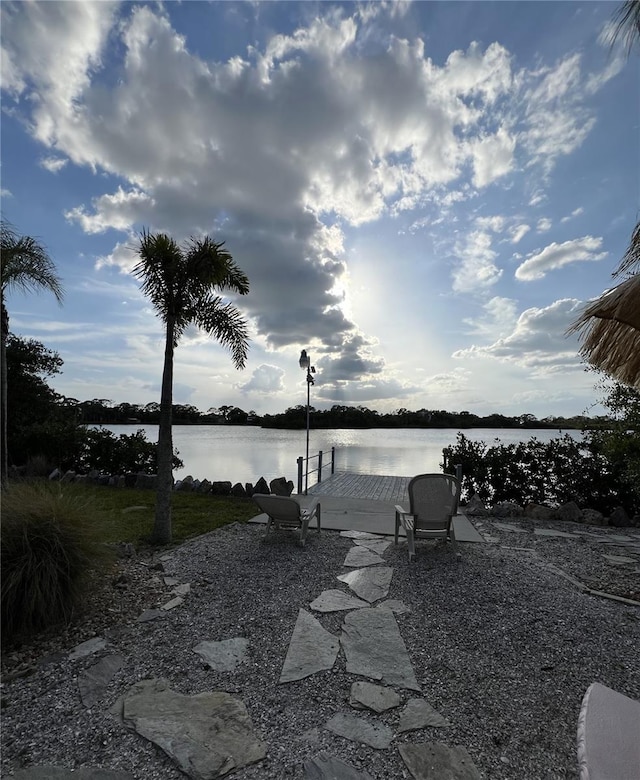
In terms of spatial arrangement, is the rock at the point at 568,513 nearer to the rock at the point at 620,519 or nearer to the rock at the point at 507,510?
the rock at the point at 620,519

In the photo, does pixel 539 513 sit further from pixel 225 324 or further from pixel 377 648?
pixel 225 324

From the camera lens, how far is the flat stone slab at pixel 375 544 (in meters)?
5.18

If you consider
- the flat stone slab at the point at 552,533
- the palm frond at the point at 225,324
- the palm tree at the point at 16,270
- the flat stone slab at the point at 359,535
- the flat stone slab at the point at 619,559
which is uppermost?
the palm tree at the point at 16,270

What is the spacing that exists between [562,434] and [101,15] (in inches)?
408

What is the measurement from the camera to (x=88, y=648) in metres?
2.76

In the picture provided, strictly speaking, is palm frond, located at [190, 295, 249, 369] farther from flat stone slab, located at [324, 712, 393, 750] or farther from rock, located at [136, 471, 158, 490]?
rock, located at [136, 471, 158, 490]

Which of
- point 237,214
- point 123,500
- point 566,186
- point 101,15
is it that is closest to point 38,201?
point 101,15

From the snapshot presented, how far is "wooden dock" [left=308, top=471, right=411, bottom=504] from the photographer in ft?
29.7

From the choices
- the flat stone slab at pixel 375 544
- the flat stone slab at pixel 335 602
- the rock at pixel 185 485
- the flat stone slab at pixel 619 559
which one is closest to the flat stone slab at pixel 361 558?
the flat stone slab at pixel 375 544

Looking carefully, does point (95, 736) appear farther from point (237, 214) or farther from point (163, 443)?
point (237, 214)

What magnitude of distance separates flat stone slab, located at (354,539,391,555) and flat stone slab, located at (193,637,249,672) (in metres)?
2.62

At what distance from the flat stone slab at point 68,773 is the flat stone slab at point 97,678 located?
45 centimetres

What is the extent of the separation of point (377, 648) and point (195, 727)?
1350 millimetres

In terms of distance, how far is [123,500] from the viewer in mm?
8312
